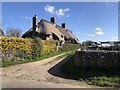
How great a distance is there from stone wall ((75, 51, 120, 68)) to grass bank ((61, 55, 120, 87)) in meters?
0.43

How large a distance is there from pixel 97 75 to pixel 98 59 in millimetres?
1843

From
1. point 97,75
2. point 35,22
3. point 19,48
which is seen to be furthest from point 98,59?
point 35,22

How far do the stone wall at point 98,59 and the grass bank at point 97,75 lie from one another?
433 mm

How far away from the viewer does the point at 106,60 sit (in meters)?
14.4

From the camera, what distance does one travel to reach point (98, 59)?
1455 centimetres

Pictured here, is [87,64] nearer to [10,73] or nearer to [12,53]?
[10,73]

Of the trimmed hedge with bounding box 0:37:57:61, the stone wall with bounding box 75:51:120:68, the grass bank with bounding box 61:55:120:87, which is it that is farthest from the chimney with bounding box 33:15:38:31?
the grass bank with bounding box 61:55:120:87

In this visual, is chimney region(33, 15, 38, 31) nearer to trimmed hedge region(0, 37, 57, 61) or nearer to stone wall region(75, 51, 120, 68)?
trimmed hedge region(0, 37, 57, 61)

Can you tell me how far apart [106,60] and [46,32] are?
32.7 metres

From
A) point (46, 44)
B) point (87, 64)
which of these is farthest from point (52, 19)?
point (87, 64)

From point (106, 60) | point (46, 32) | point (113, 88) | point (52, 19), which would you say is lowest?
point (113, 88)

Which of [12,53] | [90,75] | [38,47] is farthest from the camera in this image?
[38,47]

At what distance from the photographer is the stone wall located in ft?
46.6

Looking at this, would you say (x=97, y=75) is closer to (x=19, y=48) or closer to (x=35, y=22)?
(x=19, y=48)
